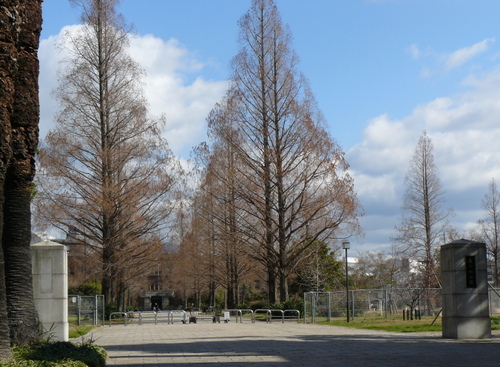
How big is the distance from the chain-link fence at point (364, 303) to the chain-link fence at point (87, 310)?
10334 mm

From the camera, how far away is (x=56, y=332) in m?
16.8

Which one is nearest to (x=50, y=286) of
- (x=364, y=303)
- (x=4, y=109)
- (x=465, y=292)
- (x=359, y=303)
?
(x=4, y=109)

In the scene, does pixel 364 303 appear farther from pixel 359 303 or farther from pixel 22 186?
pixel 22 186

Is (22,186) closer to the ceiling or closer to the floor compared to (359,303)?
closer to the ceiling

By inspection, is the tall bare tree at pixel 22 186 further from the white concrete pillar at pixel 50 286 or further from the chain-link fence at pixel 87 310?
the chain-link fence at pixel 87 310

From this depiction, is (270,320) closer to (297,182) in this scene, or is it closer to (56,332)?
(297,182)

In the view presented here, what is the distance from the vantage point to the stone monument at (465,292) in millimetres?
17594

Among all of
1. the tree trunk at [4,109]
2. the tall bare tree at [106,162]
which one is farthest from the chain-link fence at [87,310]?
the tree trunk at [4,109]

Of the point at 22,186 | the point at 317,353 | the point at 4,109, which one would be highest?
A: the point at 4,109

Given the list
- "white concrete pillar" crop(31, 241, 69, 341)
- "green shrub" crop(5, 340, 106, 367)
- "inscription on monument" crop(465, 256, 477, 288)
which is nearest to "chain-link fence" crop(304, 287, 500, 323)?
"inscription on monument" crop(465, 256, 477, 288)

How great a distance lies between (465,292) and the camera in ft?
58.4

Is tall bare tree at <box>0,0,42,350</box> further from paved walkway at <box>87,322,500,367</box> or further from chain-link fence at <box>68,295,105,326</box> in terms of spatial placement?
chain-link fence at <box>68,295,105,326</box>

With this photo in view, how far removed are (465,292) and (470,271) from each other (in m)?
0.60

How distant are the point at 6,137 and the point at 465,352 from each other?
9720 mm
